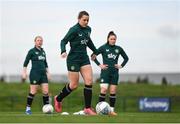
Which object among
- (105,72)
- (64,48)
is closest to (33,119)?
(64,48)

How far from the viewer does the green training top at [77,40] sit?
1376 cm

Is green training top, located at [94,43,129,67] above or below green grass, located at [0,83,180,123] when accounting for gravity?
above

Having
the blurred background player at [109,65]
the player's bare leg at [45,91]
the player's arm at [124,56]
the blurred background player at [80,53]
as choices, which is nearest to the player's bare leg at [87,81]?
the blurred background player at [80,53]

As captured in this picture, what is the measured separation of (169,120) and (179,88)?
2998cm

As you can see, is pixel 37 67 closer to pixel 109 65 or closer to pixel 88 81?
pixel 109 65

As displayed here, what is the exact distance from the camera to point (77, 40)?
13.8m

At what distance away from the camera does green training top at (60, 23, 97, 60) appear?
13.8 m

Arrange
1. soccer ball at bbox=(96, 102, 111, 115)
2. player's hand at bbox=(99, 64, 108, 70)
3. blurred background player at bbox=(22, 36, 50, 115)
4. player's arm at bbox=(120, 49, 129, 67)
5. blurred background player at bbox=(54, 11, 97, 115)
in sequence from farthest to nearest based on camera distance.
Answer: blurred background player at bbox=(22, 36, 50, 115)
player's arm at bbox=(120, 49, 129, 67)
player's hand at bbox=(99, 64, 108, 70)
soccer ball at bbox=(96, 102, 111, 115)
blurred background player at bbox=(54, 11, 97, 115)

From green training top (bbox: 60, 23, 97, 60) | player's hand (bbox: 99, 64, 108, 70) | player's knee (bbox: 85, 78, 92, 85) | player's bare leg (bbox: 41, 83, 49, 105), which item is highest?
green training top (bbox: 60, 23, 97, 60)

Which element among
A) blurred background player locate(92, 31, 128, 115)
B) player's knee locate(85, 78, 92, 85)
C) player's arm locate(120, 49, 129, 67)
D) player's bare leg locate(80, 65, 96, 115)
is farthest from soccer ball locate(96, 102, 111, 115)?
player's arm locate(120, 49, 129, 67)

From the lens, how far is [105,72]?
15625 millimetres

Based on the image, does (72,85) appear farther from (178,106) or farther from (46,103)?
(178,106)

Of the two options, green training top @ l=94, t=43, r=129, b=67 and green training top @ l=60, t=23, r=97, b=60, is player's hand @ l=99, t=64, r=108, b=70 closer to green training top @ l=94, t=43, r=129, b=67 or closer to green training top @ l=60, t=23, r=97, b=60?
green training top @ l=94, t=43, r=129, b=67

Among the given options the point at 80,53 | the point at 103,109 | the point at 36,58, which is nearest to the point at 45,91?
the point at 36,58
